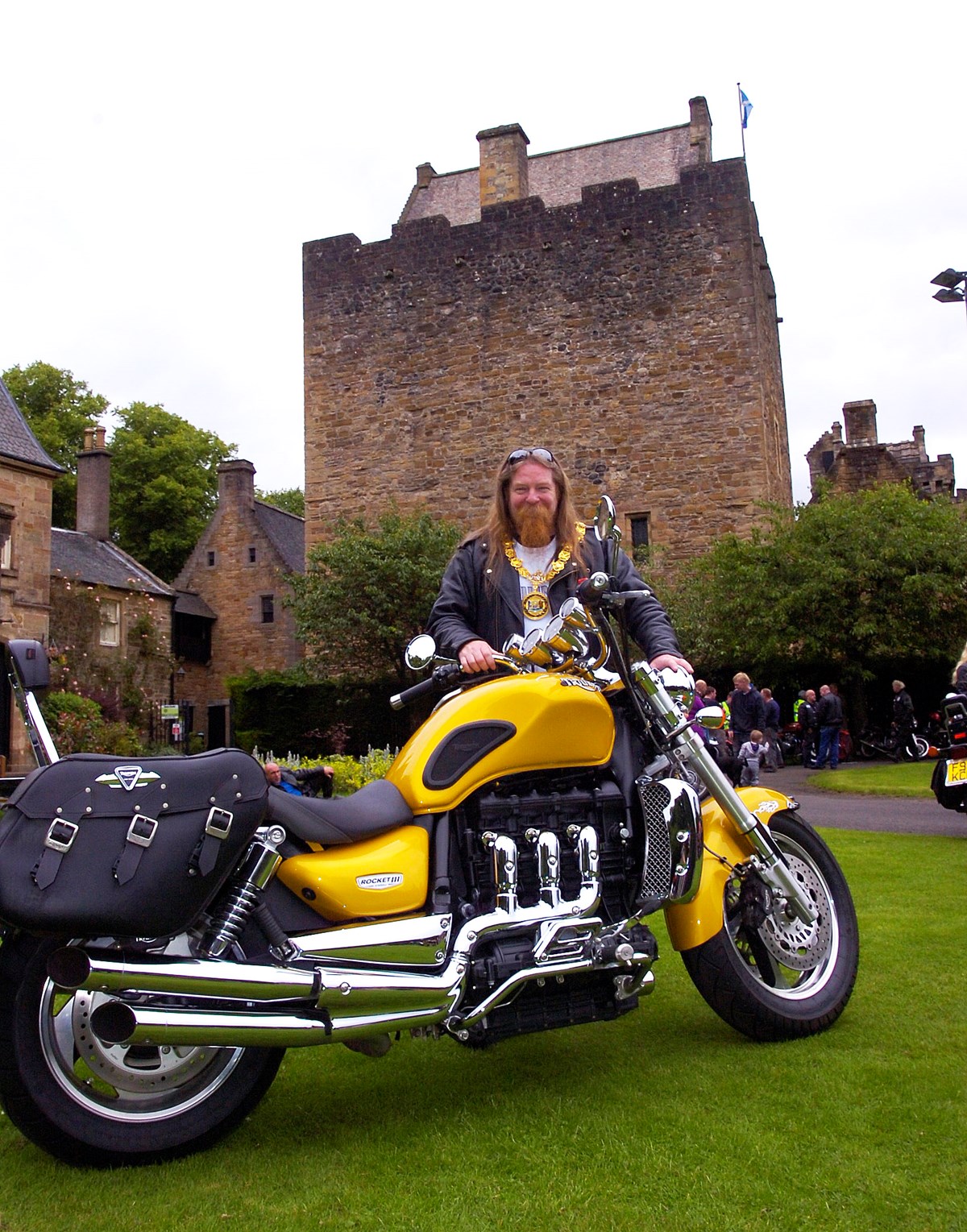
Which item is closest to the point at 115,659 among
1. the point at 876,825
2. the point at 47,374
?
the point at 47,374

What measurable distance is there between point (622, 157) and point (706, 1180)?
119ft

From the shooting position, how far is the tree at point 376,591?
26.3 m

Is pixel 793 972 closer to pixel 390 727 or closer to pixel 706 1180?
pixel 706 1180

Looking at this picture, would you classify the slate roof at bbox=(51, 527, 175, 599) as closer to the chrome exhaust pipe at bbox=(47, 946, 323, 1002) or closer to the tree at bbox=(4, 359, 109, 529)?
the tree at bbox=(4, 359, 109, 529)

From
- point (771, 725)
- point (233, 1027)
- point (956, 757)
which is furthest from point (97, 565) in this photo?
point (233, 1027)

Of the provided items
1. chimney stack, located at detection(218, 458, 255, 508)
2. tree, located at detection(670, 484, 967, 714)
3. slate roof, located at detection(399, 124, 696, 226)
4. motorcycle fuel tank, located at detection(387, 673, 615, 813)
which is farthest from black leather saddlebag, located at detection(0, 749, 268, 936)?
chimney stack, located at detection(218, 458, 255, 508)

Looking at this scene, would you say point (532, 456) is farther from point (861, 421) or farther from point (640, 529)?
point (861, 421)

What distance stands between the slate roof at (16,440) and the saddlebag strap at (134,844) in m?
25.4

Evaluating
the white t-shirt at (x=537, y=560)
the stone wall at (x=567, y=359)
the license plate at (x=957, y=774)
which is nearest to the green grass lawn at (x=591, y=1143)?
the white t-shirt at (x=537, y=560)

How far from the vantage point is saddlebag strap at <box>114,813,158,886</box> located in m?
2.63

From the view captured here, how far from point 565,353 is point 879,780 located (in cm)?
1741

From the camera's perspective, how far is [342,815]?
306 centimetres

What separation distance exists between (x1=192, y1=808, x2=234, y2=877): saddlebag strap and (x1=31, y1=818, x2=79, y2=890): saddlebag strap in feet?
1.01

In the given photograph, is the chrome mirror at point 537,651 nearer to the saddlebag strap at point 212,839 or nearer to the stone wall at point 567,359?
the saddlebag strap at point 212,839
